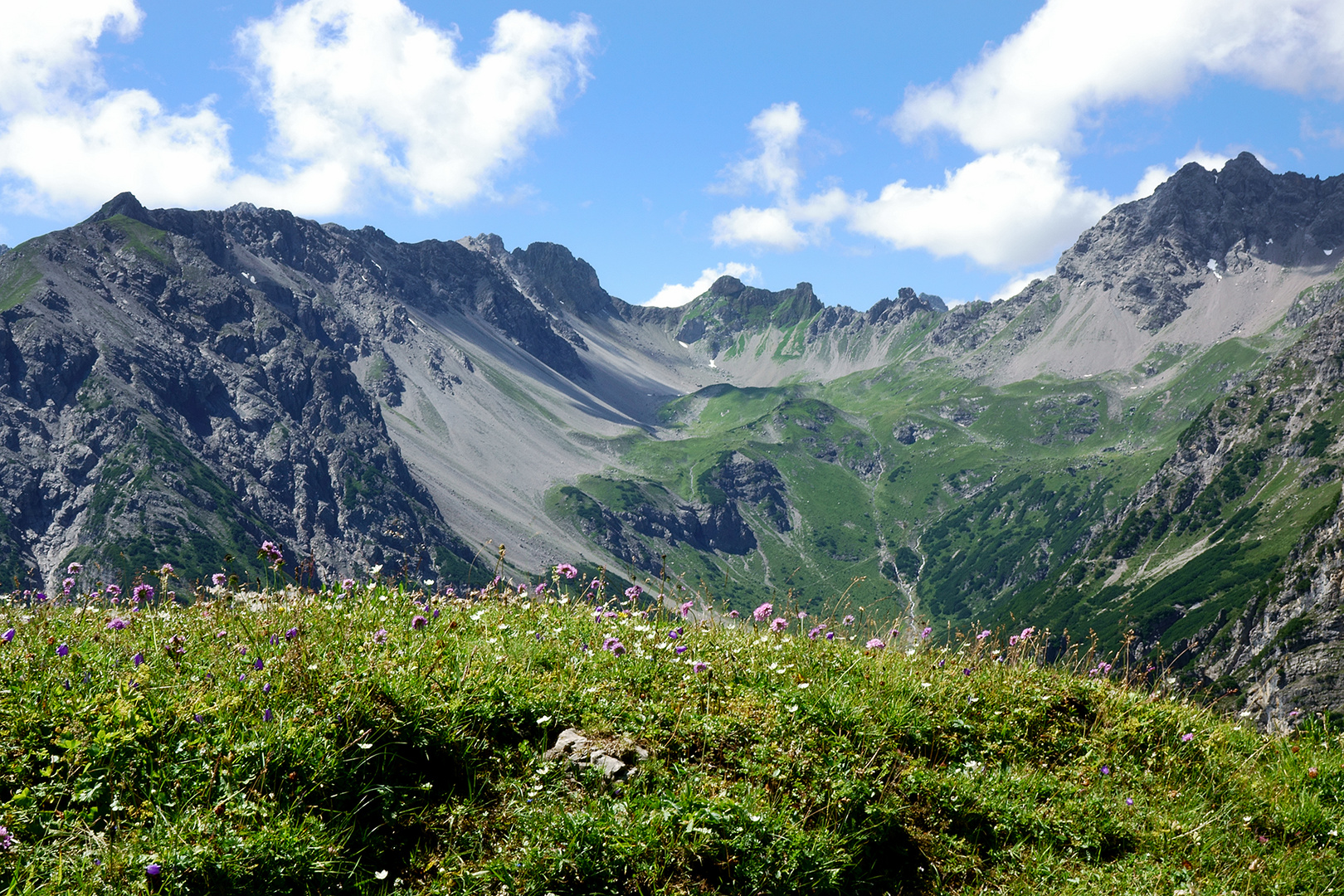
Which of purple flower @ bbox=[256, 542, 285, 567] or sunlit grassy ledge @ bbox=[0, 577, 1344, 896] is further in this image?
purple flower @ bbox=[256, 542, 285, 567]

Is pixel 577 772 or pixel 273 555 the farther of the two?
pixel 273 555

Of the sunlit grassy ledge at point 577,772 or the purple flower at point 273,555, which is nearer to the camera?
the sunlit grassy ledge at point 577,772

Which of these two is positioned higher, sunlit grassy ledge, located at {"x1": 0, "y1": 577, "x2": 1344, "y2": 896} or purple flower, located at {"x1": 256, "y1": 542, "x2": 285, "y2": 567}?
purple flower, located at {"x1": 256, "y1": 542, "x2": 285, "y2": 567}

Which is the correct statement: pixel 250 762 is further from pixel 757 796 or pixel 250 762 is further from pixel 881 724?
pixel 881 724

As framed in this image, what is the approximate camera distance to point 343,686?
261 inches

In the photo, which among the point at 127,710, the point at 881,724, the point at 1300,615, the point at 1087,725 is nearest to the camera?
the point at 127,710

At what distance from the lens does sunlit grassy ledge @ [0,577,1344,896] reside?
5551 millimetres

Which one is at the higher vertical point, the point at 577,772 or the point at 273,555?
the point at 273,555

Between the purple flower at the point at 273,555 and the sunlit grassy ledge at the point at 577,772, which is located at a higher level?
the purple flower at the point at 273,555

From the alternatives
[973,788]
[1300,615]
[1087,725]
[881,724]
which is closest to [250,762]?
[881,724]

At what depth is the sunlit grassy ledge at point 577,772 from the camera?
555 centimetres

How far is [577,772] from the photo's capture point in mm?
6852

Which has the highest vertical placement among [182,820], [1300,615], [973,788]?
[182,820]

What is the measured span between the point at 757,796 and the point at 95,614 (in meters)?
7.32
